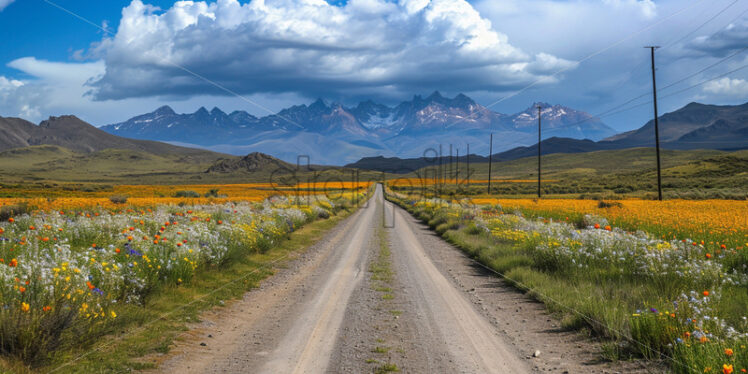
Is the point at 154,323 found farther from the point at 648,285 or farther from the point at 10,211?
the point at 10,211

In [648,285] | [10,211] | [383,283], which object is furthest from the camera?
[10,211]

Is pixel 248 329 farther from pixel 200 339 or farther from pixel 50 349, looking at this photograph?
pixel 50 349

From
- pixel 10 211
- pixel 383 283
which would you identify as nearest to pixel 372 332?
pixel 383 283

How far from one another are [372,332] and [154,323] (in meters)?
3.80

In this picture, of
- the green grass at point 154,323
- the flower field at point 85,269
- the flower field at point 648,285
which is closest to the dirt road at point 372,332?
the green grass at point 154,323

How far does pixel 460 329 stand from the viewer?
8234 millimetres

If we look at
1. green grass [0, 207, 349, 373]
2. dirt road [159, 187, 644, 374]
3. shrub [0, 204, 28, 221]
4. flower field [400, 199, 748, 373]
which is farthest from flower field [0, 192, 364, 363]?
flower field [400, 199, 748, 373]

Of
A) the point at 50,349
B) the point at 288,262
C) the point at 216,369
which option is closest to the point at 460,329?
the point at 216,369

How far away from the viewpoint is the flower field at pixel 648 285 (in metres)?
6.02

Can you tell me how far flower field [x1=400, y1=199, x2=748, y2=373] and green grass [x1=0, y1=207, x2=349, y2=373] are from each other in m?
6.83

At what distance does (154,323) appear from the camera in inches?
313

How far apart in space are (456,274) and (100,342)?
32.4 ft

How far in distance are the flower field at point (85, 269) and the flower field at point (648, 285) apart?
25.0 feet

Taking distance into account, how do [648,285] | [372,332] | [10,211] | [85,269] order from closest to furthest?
1. [85,269]
2. [372,332]
3. [648,285]
4. [10,211]
